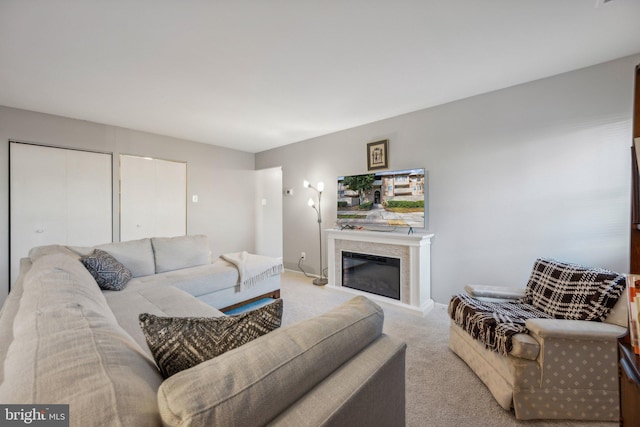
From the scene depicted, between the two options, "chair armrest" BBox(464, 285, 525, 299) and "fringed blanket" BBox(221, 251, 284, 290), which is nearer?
"chair armrest" BBox(464, 285, 525, 299)

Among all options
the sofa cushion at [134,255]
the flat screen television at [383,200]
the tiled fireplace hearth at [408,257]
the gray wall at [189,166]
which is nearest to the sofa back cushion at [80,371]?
the sofa cushion at [134,255]

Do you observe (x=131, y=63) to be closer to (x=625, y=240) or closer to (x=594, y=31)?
(x=594, y=31)

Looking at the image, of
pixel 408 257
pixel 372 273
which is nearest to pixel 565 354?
pixel 408 257

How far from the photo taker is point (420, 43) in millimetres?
1878

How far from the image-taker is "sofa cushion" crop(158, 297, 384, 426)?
20.6 inches

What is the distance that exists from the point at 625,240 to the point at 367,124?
2.81 m

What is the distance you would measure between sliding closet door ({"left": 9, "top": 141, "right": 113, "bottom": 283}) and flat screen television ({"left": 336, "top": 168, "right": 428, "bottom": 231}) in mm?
3403

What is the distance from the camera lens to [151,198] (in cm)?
404

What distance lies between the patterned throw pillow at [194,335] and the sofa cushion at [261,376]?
3.2 inches

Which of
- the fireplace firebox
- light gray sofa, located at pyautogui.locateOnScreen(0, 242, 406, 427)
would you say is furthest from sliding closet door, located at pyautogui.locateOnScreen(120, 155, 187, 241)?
light gray sofa, located at pyautogui.locateOnScreen(0, 242, 406, 427)

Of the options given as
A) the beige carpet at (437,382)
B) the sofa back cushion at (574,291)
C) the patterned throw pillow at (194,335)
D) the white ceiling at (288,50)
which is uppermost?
the white ceiling at (288,50)

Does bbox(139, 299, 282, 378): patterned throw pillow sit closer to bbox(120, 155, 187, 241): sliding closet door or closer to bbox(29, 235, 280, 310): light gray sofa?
bbox(29, 235, 280, 310): light gray sofa

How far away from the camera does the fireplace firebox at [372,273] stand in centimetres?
314

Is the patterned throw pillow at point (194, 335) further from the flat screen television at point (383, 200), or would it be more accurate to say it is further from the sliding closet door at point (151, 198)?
the sliding closet door at point (151, 198)
